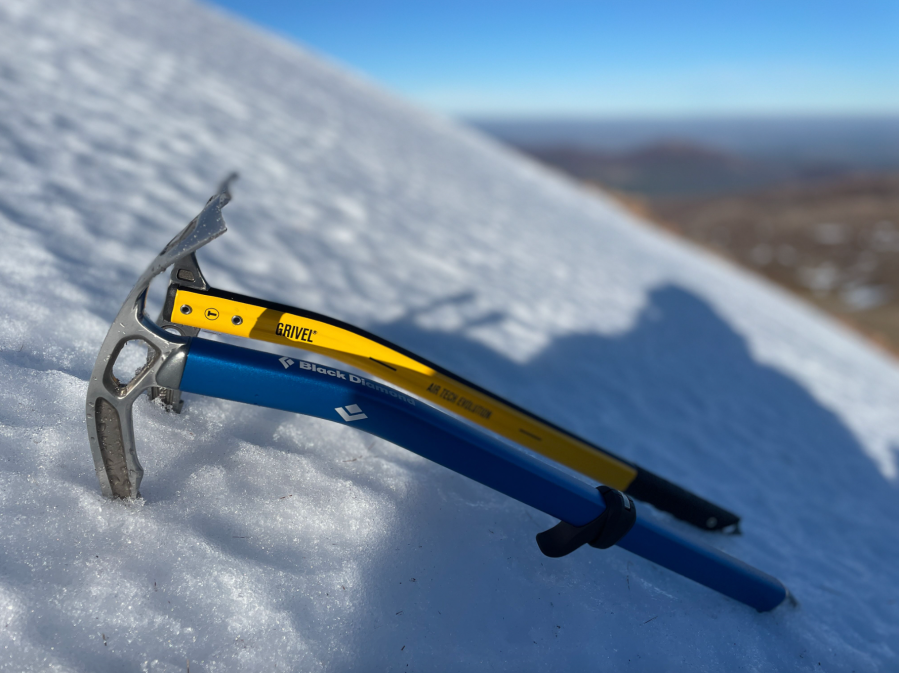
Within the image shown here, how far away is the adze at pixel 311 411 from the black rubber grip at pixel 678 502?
0.28m

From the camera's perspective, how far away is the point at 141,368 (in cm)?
144

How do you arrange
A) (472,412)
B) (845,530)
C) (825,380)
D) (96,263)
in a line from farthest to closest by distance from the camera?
(825,380)
(845,530)
(96,263)
(472,412)

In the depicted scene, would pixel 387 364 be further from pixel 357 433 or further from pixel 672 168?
pixel 672 168

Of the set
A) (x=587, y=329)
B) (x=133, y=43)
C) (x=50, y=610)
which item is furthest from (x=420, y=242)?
(x=133, y=43)

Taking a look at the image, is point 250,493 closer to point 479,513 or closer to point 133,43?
point 479,513

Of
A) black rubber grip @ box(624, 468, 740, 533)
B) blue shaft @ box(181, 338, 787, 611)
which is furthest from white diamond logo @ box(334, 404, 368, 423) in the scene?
black rubber grip @ box(624, 468, 740, 533)

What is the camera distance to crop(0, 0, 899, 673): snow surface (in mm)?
1522

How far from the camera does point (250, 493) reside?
1802 mm

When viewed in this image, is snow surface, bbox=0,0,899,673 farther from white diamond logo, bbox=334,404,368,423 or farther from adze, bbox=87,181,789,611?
white diamond logo, bbox=334,404,368,423

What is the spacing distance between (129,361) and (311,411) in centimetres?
101

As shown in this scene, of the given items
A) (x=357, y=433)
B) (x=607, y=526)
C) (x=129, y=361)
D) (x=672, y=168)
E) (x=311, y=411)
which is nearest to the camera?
(x=311, y=411)

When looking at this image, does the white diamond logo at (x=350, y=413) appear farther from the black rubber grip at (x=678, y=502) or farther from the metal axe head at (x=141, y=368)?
the black rubber grip at (x=678, y=502)

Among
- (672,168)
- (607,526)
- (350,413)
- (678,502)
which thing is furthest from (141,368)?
(672,168)

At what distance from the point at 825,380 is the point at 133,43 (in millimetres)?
8836
